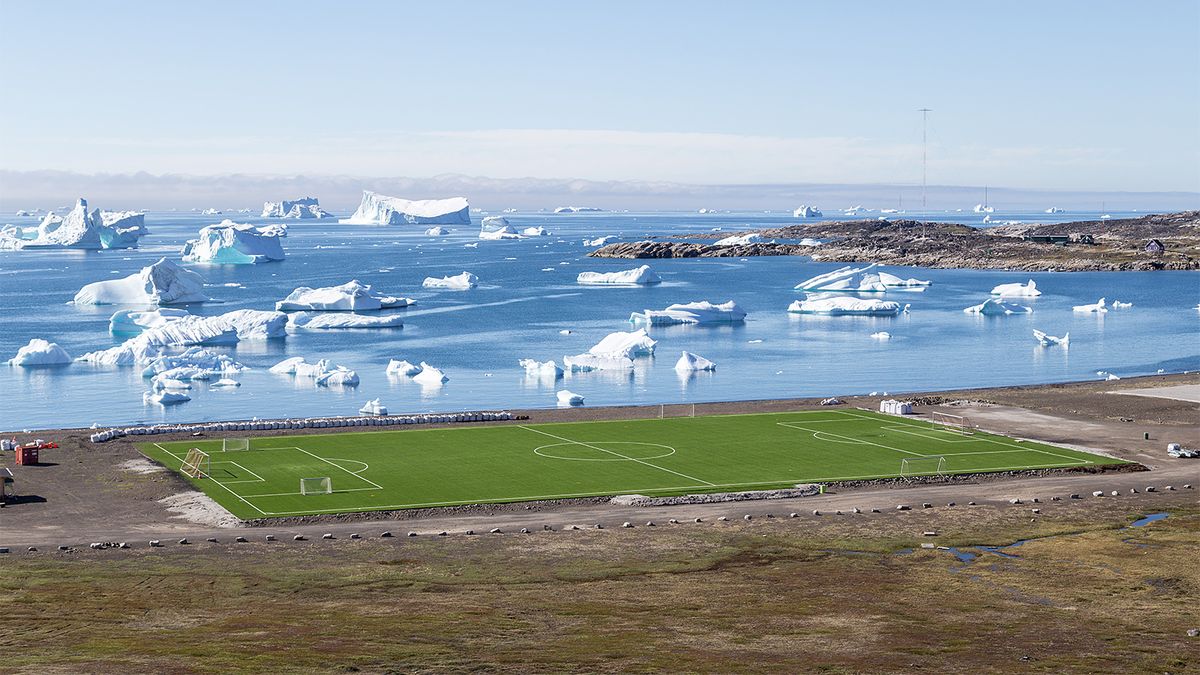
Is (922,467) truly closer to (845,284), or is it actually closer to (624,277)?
(845,284)

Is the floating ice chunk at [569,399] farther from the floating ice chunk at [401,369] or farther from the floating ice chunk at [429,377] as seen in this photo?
the floating ice chunk at [401,369]

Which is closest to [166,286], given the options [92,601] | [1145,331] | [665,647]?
[1145,331]

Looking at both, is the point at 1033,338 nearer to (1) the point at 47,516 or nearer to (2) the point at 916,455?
(2) the point at 916,455

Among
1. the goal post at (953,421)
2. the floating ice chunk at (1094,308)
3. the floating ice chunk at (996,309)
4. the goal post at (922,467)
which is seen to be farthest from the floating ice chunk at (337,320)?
the goal post at (922,467)

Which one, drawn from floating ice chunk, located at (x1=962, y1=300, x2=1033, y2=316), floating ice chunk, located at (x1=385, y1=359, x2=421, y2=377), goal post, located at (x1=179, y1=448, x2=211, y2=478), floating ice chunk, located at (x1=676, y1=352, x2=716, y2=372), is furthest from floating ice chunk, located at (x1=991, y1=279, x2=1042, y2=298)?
goal post, located at (x1=179, y1=448, x2=211, y2=478)

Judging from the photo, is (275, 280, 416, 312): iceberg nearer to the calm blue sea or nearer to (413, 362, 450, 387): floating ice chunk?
the calm blue sea

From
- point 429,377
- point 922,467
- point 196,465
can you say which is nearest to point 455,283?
point 429,377
